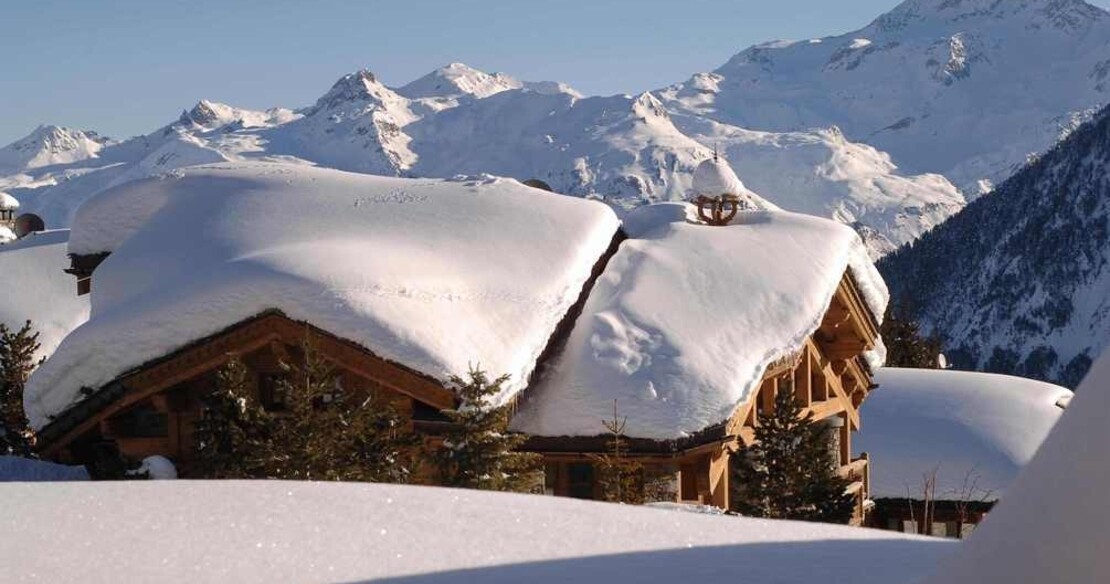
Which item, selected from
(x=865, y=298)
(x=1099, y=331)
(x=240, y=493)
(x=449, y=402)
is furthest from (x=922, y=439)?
(x=1099, y=331)

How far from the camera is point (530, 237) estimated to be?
15.5 metres

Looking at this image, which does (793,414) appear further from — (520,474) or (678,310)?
(520,474)

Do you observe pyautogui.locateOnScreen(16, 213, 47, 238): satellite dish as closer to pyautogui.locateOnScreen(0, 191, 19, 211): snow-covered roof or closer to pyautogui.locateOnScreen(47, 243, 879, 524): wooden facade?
pyautogui.locateOnScreen(0, 191, 19, 211): snow-covered roof

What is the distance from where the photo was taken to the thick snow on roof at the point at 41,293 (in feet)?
95.1

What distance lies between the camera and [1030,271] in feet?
525

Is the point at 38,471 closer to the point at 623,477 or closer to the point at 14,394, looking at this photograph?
the point at 14,394

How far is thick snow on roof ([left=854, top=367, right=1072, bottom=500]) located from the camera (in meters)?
25.5

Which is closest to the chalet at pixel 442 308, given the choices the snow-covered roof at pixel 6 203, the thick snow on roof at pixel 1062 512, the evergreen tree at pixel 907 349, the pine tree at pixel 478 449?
the pine tree at pixel 478 449

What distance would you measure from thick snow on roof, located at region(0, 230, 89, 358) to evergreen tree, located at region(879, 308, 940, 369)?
25849mm

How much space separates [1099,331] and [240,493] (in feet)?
522

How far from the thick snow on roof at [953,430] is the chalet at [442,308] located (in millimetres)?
8827

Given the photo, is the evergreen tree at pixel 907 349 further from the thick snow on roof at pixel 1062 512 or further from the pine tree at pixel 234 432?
the thick snow on roof at pixel 1062 512

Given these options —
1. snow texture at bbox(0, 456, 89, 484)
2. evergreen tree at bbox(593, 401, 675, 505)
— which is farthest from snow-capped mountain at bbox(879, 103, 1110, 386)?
snow texture at bbox(0, 456, 89, 484)

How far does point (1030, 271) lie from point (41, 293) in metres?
146
